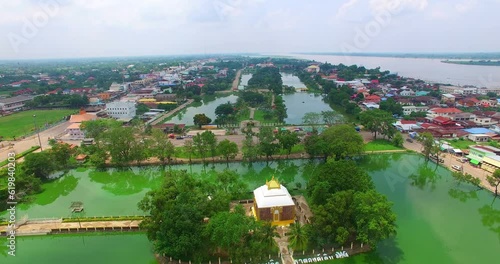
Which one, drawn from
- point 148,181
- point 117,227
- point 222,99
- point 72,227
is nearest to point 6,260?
point 72,227

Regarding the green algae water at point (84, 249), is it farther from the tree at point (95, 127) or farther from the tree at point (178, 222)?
the tree at point (95, 127)

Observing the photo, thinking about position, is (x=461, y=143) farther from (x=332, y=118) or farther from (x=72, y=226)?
(x=72, y=226)

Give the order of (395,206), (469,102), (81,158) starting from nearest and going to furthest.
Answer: (395,206) < (81,158) < (469,102)

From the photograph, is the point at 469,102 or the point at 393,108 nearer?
the point at 393,108

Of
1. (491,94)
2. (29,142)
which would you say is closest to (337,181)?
(29,142)

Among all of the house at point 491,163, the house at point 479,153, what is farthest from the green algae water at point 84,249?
the house at point 479,153

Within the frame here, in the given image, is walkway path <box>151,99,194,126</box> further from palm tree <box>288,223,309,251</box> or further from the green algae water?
palm tree <box>288,223,309,251</box>

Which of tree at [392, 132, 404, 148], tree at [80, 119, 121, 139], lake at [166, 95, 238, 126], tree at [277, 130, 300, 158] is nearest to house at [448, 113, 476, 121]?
tree at [392, 132, 404, 148]
